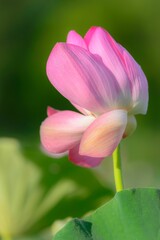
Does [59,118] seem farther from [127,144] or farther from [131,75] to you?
[127,144]

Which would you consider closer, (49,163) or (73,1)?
(49,163)

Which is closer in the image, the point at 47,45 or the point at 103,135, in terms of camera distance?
the point at 103,135

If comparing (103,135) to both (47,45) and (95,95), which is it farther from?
(47,45)

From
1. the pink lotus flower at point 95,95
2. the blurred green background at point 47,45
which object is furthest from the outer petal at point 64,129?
the blurred green background at point 47,45

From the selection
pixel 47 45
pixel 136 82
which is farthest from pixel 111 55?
pixel 47 45

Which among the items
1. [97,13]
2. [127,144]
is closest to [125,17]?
[97,13]

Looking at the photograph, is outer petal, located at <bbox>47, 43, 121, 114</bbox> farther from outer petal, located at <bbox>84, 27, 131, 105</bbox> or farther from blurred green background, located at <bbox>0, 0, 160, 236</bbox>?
blurred green background, located at <bbox>0, 0, 160, 236</bbox>
